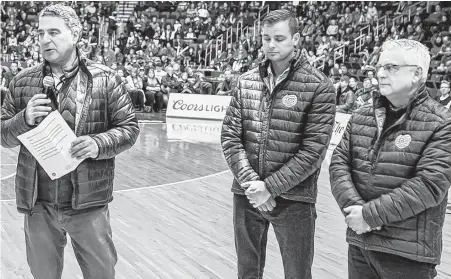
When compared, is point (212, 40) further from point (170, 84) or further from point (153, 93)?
point (153, 93)

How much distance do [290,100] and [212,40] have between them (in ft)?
68.9

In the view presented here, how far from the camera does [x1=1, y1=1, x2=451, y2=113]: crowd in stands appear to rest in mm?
16906

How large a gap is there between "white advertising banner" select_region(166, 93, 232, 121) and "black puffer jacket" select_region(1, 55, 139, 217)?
1246 centimetres

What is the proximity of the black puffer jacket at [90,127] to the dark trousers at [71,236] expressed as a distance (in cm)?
7

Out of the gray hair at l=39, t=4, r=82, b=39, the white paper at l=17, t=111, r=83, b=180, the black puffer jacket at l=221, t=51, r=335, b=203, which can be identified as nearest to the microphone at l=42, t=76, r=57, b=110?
the white paper at l=17, t=111, r=83, b=180

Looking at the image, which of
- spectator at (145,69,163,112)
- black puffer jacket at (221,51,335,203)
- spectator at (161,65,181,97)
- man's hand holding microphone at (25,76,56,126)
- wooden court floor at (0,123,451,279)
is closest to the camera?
man's hand holding microphone at (25,76,56,126)

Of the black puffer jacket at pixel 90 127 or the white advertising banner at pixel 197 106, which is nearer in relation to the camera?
the black puffer jacket at pixel 90 127

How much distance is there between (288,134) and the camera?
10.6 ft

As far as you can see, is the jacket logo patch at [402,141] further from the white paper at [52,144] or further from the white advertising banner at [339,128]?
the white advertising banner at [339,128]

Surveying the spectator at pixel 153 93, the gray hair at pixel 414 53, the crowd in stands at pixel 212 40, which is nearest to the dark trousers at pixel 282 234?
the gray hair at pixel 414 53

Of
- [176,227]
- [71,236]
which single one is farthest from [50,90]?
[176,227]

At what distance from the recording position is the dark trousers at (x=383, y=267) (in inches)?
105

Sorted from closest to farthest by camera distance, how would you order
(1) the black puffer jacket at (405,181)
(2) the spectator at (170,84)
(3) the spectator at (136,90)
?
(1) the black puffer jacket at (405,181) < (3) the spectator at (136,90) < (2) the spectator at (170,84)

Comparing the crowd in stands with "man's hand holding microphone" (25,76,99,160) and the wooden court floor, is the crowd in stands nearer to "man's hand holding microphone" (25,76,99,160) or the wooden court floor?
the wooden court floor
